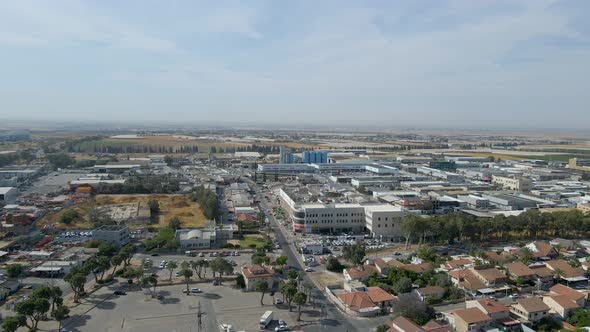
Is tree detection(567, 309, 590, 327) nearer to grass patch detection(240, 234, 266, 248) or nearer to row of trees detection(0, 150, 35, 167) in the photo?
grass patch detection(240, 234, 266, 248)

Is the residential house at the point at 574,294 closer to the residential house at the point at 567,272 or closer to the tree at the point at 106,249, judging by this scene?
the residential house at the point at 567,272

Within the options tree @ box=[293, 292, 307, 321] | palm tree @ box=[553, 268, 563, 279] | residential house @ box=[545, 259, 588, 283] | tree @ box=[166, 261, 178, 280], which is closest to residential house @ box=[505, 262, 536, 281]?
palm tree @ box=[553, 268, 563, 279]

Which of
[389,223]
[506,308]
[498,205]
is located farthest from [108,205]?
[498,205]

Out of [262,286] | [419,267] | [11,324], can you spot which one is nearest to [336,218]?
[419,267]

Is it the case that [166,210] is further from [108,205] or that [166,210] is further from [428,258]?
[428,258]

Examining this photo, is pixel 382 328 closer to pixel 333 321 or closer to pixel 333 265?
pixel 333 321
